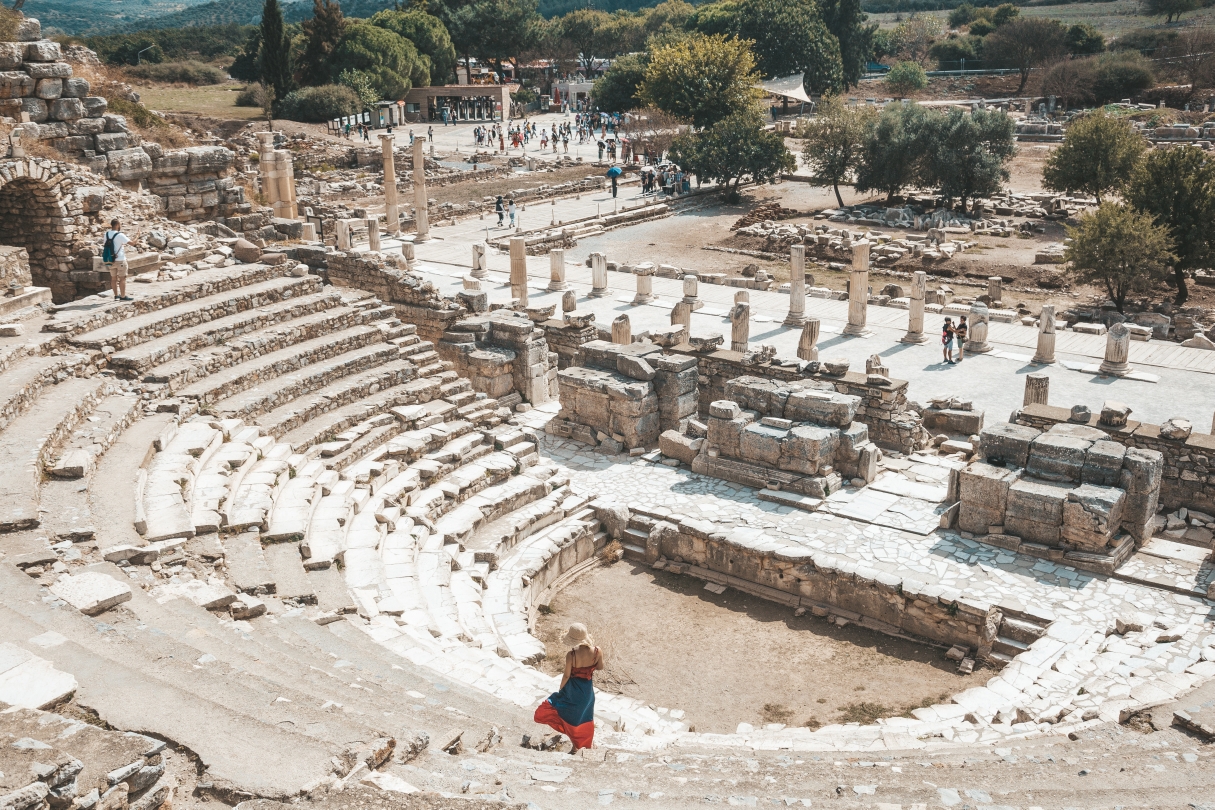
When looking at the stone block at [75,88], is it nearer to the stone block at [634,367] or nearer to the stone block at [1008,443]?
the stone block at [634,367]

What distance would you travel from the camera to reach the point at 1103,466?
13.2 metres

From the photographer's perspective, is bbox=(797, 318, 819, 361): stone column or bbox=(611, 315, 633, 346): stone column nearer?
bbox=(611, 315, 633, 346): stone column

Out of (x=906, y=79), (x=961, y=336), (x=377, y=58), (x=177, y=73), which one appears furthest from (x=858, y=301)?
(x=177, y=73)

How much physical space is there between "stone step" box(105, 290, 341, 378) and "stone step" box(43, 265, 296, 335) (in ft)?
2.16

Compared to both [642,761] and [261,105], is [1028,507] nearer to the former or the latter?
[642,761]

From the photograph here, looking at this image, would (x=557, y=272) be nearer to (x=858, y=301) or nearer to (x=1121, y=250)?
(x=858, y=301)

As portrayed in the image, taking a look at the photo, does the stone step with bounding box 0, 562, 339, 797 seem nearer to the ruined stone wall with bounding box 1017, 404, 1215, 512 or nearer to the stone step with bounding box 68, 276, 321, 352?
the stone step with bounding box 68, 276, 321, 352

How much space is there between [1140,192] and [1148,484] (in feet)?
58.9

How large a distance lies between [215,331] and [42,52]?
23.3ft

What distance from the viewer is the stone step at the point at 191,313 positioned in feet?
48.0

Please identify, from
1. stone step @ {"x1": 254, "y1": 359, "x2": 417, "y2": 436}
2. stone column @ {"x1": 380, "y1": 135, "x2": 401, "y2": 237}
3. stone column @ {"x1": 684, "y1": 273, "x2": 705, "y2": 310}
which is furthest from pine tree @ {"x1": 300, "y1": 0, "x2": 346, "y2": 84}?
stone step @ {"x1": 254, "y1": 359, "x2": 417, "y2": 436}

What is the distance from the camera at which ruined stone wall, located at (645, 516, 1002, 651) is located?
11.8 m

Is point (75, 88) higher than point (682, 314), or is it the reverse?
point (75, 88)

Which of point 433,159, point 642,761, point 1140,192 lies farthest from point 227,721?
point 433,159
